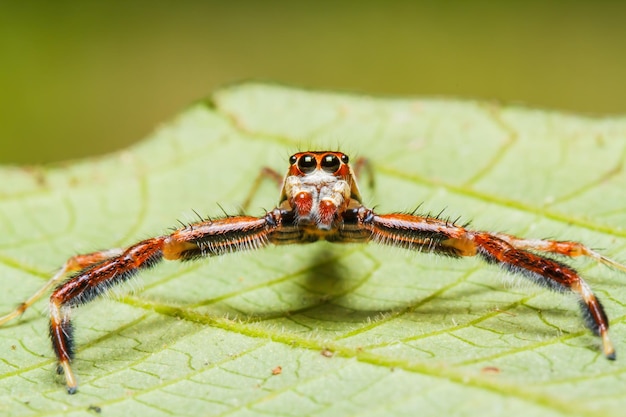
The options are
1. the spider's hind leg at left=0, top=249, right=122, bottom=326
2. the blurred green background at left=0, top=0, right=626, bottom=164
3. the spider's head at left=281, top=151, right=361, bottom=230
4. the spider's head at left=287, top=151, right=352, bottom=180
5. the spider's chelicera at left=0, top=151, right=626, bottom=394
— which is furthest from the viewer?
the blurred green background at left=0, top=0, right=626, bottom=164

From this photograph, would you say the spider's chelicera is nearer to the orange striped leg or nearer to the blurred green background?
the orange striped leg

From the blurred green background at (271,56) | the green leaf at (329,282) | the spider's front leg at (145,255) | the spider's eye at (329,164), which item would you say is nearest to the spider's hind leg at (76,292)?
the spider's front leg at (145,255)

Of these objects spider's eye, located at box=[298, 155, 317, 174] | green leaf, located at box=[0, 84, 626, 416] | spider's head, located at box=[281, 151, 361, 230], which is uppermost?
spider's eye, located at box=[298, 155, 317, 174]

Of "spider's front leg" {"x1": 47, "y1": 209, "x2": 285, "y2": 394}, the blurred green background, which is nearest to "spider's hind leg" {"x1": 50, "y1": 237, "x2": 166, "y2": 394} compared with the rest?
Answer: "spider's front leg" {"x1": 47, "y1": 209, "x2": 285, "y2": 394}

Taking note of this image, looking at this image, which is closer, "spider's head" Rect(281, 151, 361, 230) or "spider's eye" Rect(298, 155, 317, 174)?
"spider's head" Rect(281, 151, 361, 230)

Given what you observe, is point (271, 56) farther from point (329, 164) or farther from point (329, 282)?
point (329, 164)

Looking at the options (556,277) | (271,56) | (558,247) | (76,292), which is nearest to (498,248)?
(556,277)

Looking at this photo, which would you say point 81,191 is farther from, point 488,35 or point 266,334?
point 488,35

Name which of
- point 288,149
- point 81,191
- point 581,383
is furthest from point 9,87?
point 581,383
